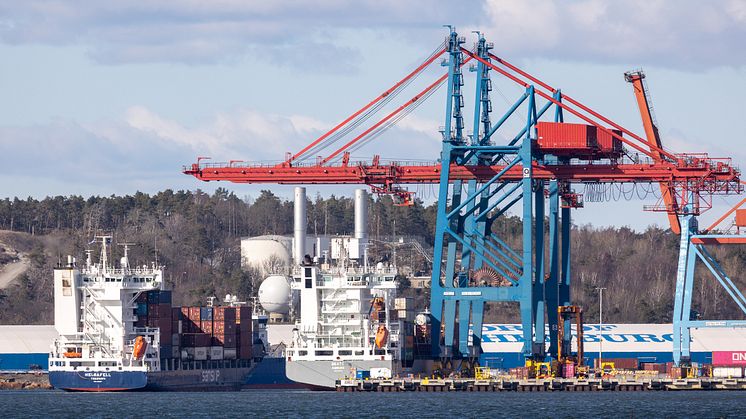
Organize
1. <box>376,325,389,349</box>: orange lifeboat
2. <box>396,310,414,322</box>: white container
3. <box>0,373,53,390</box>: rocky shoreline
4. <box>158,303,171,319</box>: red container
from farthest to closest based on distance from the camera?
<box>0,373,53,390</box>: rocky shoreline
<box>396,310,414,322</box>: white container
<box>158,303,171,319</box>: red container
<box>376,325,389,349</box>: orange lifeboat

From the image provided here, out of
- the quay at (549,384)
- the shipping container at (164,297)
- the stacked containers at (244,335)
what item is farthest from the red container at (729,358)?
the shipping container at (164,297)

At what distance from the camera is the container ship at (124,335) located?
88312 mm

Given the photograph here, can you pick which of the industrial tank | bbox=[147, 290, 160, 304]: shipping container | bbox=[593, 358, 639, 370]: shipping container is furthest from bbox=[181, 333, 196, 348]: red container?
the industrial tank

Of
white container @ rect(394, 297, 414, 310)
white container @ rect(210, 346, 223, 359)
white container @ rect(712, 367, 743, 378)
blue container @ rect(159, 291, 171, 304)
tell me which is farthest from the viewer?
white container @ rect(394, 297, 414, 310)

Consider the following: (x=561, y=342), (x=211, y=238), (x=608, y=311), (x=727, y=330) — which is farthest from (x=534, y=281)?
(x=211, y=238)

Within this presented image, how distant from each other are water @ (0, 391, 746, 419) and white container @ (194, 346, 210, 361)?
547 centimetres

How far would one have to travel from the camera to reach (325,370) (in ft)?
295

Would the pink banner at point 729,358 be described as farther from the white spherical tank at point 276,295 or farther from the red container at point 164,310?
the white spherical tank at point 276,295

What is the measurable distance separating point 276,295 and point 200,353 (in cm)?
A: 2245

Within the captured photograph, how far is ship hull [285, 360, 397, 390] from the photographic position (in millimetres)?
89562

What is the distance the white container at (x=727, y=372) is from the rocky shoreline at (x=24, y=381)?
40.2 meters

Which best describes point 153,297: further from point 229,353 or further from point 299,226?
point 299,226

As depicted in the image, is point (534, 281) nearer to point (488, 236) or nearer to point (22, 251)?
point (488, 236)

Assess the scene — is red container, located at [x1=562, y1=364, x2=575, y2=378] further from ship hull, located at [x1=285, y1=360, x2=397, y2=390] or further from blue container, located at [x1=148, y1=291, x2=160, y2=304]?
blue container, located at [x1=148, y1=291, x2=160, y2=304]
